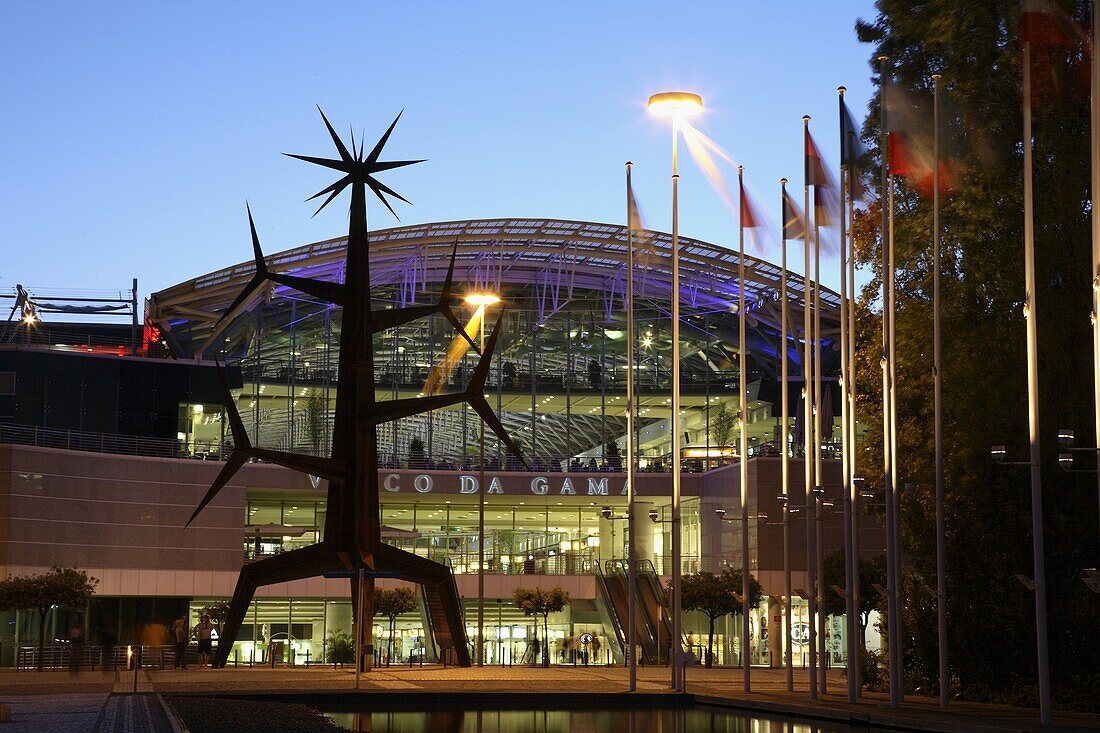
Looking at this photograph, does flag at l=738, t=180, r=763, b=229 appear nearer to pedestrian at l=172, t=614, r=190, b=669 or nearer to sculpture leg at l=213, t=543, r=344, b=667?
sculpture leg at l=213, t=543, r=344, b=667

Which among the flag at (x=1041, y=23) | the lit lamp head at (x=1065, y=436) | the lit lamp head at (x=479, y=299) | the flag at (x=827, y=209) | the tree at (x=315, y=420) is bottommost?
the lit lamp head at (x=1065, y=436)

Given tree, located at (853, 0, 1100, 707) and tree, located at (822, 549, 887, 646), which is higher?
tree, located at (853, 0, 1100, 707)

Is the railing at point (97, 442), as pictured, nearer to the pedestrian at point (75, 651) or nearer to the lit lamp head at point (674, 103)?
the pedestrian at point (75, 651)

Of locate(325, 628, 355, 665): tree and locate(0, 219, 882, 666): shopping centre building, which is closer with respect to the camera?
locate(325, 628, 355, 665): tree

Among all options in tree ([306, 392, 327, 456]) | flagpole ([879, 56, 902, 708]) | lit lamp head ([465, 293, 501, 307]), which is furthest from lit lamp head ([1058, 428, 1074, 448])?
tree ([306, 392, 327, 456])

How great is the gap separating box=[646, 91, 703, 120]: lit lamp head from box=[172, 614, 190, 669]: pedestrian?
24979mm

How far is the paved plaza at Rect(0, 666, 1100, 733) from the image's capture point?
23062 mm

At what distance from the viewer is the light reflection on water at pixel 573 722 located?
78.7 feet

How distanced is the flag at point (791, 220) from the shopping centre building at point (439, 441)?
70.2 feet

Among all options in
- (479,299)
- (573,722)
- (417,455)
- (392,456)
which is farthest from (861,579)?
(392,456)

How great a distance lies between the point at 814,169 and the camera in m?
31.8

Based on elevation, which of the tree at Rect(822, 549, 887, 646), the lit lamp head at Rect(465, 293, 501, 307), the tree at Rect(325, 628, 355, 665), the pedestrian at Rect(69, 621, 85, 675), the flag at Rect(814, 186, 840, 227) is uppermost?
the lit lamp head at Rect(465, 293, 501, 307)

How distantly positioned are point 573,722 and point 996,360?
1311 cm

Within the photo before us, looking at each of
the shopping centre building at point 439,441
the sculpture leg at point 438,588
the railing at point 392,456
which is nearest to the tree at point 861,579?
the shopping centre building at point 439,441
